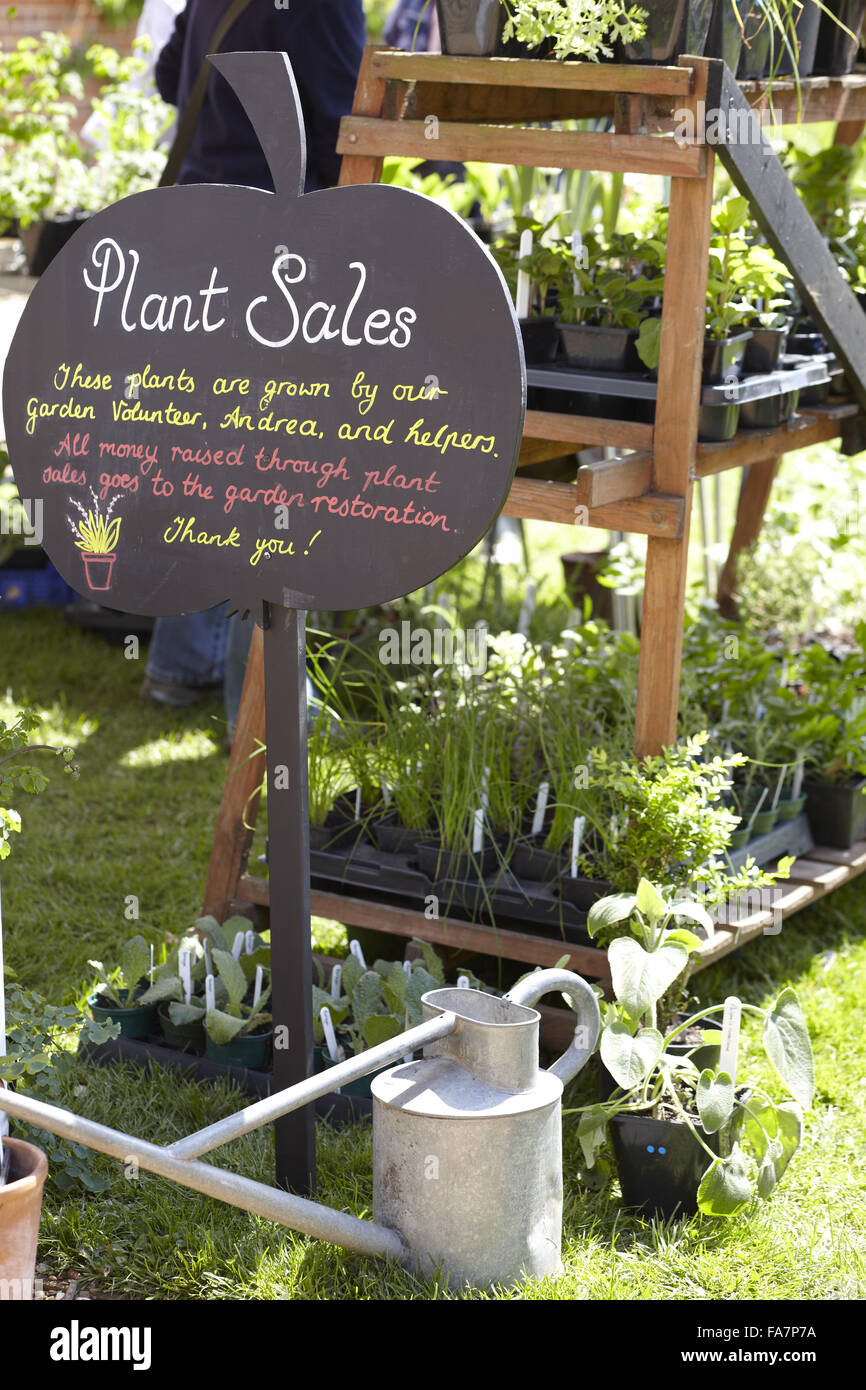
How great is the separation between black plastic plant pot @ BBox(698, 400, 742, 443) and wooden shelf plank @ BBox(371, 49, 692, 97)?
511mm

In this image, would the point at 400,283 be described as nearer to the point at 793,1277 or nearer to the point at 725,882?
the point at 725,882

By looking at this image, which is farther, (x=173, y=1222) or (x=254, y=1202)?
(x=173, y=1222)

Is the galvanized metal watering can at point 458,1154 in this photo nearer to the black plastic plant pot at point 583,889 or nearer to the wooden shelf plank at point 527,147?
the black plastic plant pot at point 583,889

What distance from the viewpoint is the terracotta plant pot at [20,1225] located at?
68.1 inches

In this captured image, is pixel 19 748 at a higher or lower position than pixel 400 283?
lower

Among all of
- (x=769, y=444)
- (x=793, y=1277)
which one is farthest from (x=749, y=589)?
(x=793, y=1277)

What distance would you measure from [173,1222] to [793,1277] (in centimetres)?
86

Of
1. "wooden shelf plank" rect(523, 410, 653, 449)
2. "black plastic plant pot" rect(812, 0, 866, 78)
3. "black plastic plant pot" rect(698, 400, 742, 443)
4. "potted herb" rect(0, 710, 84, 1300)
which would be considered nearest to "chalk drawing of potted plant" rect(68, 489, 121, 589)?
"potted herb" rect(0, 710, 84, 1300)

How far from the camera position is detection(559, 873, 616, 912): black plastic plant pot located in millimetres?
2504

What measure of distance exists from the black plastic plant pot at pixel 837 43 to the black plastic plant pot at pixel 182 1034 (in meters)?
2.15

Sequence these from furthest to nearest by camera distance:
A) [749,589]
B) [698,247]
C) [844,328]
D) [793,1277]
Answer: [749,589] → [844,328] → [698,247] → [793,1277]

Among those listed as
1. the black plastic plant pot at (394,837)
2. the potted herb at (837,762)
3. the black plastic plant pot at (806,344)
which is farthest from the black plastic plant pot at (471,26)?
the potted herb at (837,762)

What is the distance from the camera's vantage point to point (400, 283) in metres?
1.87
